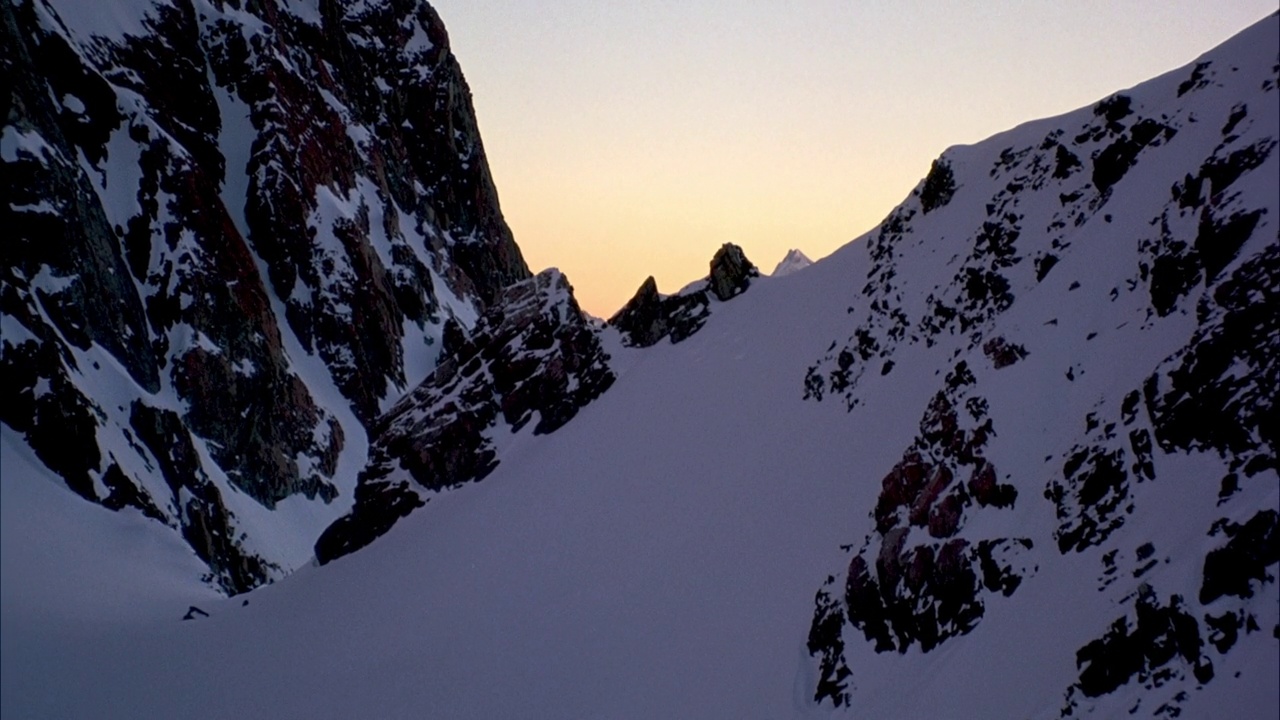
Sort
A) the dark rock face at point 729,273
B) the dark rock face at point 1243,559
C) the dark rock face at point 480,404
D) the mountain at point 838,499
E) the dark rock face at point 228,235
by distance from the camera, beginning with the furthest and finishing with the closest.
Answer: the dark rock face at point 729,273, the dark rock face at point 228,235, the dark rock face at point 480,404, the mountain at point 838,499, the dark rock face at point 1243,559

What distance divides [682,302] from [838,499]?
27.6 m

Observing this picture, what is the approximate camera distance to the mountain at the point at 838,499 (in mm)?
17734

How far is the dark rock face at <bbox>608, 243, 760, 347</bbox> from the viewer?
5584 centimetres

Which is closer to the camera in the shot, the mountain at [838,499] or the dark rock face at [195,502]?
the mountain at [838,499]

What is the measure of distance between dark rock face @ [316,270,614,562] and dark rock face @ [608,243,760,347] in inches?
150

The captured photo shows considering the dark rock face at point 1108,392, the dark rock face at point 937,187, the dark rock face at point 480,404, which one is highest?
the dark rock face at point 480,404

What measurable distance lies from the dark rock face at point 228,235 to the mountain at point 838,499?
12.6ft

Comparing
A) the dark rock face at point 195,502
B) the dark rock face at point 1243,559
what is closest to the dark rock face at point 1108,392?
the dark rock face at point 1243,559

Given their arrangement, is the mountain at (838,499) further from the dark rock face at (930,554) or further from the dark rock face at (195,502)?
the dark rock face at (195,502)

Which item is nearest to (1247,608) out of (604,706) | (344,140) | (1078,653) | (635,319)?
(1078,653)

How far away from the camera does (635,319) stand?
57.3m

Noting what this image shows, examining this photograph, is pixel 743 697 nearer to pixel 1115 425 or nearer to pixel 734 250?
pixel 1115 425

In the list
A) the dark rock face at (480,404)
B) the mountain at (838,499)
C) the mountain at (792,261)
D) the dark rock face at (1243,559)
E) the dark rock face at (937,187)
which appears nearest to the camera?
the dark rock face at (1243,559)

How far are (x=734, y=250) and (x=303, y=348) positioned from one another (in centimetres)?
3957
